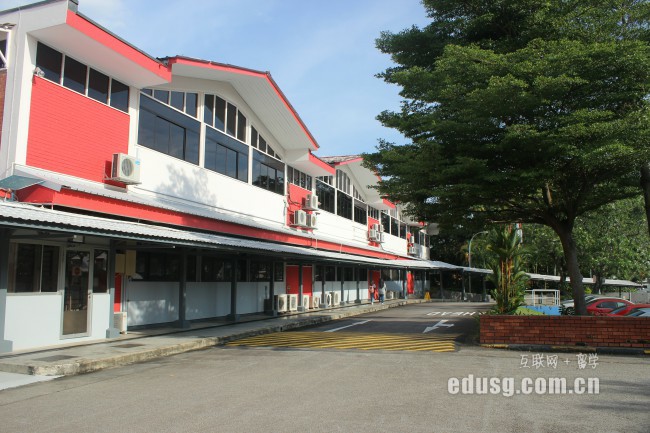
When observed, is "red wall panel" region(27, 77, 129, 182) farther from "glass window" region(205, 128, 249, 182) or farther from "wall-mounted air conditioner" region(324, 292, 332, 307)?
"wall-mounted air conditioner" region(324, 292, 332, 307)

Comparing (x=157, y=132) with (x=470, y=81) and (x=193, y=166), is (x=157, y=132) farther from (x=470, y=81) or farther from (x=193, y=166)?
(x=470, y=81)

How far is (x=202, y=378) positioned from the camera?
970cm

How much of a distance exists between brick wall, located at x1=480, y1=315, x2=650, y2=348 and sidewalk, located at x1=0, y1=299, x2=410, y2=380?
7810 mm

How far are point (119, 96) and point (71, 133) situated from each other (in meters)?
2.60

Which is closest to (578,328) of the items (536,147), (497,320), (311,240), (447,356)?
(497,320)

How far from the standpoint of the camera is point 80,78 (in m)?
15.1

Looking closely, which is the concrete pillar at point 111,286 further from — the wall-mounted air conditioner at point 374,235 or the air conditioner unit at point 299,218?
the wall-mounted air conditioner at point 374,235

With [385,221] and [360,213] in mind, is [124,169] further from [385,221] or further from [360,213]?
[385,221]

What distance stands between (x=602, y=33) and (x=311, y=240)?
750 inches

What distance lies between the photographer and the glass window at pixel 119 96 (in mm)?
16312

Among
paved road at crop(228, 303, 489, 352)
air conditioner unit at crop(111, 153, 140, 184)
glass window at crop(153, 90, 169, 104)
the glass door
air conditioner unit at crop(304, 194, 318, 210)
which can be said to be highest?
glass window at crop(153, 90, 169, 104)

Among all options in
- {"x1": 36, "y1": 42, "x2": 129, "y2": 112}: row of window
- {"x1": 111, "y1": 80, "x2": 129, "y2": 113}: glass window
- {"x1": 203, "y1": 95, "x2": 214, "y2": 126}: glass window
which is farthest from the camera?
{"x1": 203, "y1": 95, "x2": 214, "y2": 126}: glass window

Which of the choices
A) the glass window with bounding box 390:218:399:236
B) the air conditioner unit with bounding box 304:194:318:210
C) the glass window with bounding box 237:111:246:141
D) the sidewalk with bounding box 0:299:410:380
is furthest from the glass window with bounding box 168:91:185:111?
the glass window with bounding box 390:218:399:236

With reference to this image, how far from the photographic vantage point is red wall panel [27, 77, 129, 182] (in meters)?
13.5
